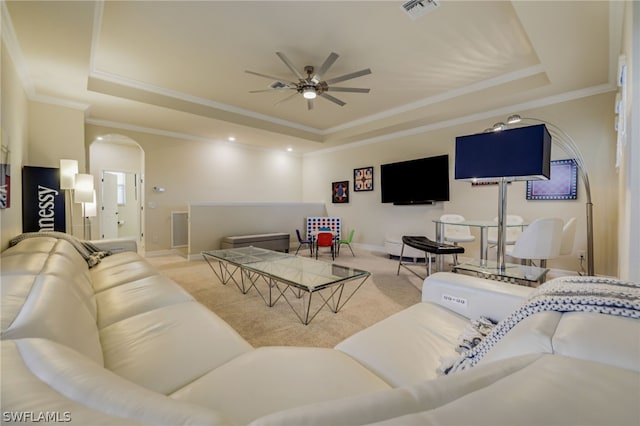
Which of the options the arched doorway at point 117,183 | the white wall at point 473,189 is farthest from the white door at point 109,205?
the white wall at point 473,189

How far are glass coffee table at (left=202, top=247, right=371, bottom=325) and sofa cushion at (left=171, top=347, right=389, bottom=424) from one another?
96 centimetres

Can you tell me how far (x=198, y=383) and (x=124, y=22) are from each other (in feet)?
11.0

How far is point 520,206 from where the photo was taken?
13.5 feet

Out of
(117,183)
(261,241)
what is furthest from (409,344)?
(117,183)

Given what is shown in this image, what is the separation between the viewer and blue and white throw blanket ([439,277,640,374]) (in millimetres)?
676

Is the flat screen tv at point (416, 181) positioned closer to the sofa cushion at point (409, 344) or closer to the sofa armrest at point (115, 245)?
the sofa cushion at point (409, 344)

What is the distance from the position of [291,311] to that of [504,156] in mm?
2173

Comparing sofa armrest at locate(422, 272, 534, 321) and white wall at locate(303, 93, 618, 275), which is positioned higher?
white wall at locate(303, 93, 618, 275)

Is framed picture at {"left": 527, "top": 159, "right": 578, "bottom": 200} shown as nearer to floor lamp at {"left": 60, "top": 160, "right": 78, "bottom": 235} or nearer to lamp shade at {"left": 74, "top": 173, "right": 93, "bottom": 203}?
lamp shade at {"left": 74, "top": 173, "right": 93, "bottom": 203}

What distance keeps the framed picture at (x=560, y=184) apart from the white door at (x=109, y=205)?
9009mm

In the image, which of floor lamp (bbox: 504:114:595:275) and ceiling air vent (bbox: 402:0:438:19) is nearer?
ceiling air vent (bbox: 402:0:438:19)

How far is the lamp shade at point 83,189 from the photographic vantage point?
3.53 m

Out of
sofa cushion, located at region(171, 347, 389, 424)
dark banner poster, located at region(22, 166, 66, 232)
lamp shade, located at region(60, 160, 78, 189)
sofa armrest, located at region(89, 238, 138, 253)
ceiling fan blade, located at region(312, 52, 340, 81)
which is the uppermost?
ceiling fan blade, located at region(312, 52, 340, 81)

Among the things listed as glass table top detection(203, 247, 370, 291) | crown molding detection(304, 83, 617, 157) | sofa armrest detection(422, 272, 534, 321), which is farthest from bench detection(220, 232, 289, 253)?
sofa armrest detection(422, 272, 534, 321)
